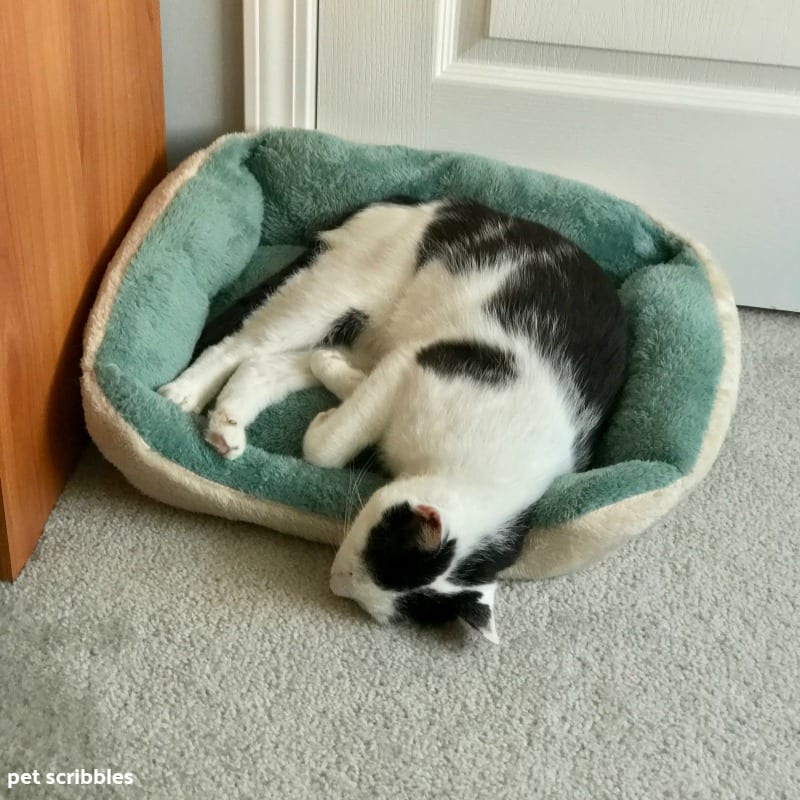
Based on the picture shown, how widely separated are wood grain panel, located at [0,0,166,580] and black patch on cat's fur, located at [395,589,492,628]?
1.77 ft

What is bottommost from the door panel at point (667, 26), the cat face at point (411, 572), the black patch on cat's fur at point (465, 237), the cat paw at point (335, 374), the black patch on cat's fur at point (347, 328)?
the cat face at point (411, 572)

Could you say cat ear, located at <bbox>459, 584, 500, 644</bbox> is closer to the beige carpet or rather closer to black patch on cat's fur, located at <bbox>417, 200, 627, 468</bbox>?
the beige carpet

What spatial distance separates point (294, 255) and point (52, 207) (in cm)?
62

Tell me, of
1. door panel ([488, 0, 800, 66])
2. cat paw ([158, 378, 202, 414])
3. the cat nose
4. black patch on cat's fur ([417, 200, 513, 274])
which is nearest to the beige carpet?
the cat nose

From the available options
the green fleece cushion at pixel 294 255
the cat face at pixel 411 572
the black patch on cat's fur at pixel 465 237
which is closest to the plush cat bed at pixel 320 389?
the green fleece cushion at pixel 294 255

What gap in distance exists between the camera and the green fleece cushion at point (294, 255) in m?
1.35

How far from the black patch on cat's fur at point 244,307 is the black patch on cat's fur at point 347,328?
11 centimetres

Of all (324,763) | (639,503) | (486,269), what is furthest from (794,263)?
(324,763)

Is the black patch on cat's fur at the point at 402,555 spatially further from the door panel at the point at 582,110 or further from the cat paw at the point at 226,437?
the door panel at the point at 582,110

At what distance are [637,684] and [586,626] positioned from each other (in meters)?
0.11

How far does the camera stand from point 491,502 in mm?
1294

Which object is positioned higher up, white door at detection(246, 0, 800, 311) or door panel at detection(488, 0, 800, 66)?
door panel at detection(488, 0, 800, 66)

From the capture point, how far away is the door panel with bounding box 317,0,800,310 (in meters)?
1.78

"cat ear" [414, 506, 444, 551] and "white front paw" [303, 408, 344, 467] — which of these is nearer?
"cat ear" [414, 506, 444, 551]
